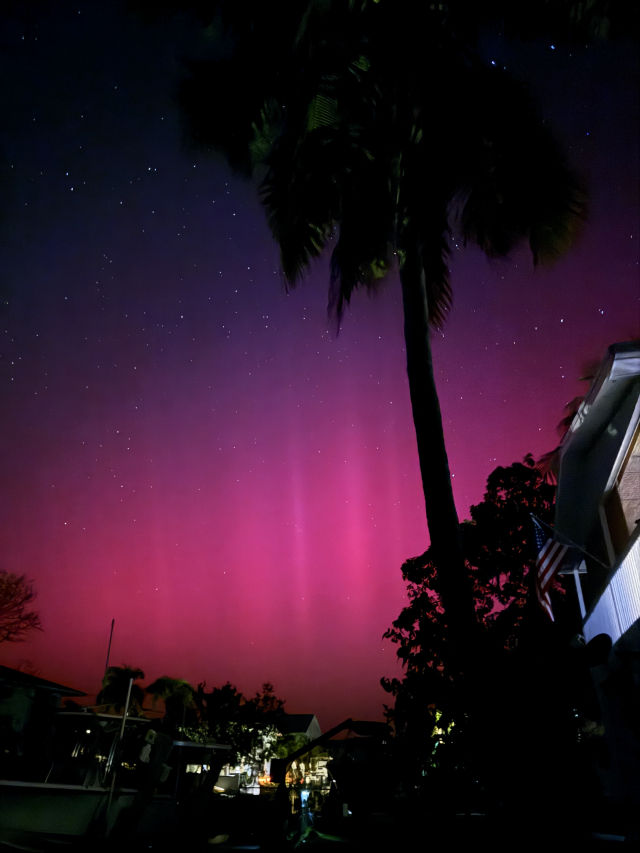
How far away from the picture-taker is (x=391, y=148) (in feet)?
36.6

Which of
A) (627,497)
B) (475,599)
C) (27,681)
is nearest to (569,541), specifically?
(627,497)

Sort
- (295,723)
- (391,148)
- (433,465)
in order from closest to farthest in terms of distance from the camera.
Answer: (433,465)
(391,148)
(295,723)

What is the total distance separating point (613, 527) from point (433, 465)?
4.90 metres

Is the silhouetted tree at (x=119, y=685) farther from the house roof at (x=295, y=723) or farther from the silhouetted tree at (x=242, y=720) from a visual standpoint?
the house roof at (x=295, y=723)

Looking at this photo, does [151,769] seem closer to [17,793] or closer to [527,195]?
[527,195]

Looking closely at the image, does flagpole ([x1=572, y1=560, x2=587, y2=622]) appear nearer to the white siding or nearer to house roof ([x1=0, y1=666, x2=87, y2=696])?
the white siding

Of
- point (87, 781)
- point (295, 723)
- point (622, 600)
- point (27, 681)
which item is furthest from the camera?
point (295, 723)

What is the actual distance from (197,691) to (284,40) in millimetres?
60148

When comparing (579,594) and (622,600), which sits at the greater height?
(579,594)

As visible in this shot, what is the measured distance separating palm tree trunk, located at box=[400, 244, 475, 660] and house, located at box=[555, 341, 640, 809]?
2.36 m

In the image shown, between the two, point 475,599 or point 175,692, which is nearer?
point 475,599

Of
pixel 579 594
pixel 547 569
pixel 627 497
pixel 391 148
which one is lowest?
pixel 547 569

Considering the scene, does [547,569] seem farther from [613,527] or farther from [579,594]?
[579,594]

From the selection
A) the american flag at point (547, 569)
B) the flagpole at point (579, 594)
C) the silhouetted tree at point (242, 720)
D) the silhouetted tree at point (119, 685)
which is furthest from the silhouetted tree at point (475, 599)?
the silhouetted tree at point (119, 685)
